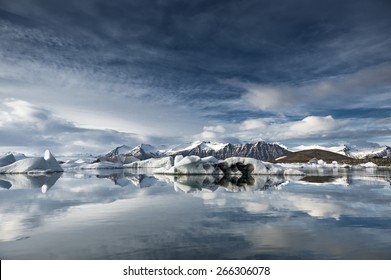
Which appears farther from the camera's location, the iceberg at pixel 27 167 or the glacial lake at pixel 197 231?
the iceberg at pixel 27 167

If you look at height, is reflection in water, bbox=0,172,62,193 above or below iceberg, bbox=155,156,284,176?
below

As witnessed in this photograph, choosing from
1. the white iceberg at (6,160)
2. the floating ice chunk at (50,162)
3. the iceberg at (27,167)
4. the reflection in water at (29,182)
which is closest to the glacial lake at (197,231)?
the reflection in water at (29,182)

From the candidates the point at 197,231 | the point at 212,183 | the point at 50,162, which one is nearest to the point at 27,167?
the point at 50,162

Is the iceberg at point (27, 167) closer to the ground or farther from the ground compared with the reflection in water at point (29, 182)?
farther from the ground

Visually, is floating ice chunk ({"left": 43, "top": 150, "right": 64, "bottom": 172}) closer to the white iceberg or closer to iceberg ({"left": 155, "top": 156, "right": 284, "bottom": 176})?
the white iceberg

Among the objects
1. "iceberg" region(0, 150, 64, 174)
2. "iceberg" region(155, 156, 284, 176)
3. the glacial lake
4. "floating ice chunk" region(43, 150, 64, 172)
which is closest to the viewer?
the glacial lake

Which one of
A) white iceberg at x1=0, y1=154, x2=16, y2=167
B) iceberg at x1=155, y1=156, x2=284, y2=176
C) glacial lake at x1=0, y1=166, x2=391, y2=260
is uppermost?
white iceberg at x1=0, y1=154, x2=16, y2=167

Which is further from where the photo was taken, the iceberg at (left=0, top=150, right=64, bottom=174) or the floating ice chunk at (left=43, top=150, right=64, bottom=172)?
the floating ice chunk at (left=43, top=150, right=64, bottom=172)

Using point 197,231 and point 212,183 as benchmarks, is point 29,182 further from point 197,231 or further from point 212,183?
point 197,231

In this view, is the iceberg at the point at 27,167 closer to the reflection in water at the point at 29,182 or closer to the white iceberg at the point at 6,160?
the white iceberg at the point at 6,160

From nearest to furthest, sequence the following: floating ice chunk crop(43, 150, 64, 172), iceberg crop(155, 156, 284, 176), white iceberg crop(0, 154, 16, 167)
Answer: iceberg crop(155, 156, 284, 176)
floating ice chunk crop(43, 150, 64, 172)
white iceberg crop(0, 154, 16, 167)

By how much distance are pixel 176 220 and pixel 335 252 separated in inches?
253

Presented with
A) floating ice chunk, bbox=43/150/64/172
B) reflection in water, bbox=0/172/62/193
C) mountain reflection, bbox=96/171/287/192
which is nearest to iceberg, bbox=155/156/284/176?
mountain reflection, bbox=96/171/287/192

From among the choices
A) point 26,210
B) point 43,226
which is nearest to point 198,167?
point 26,210
